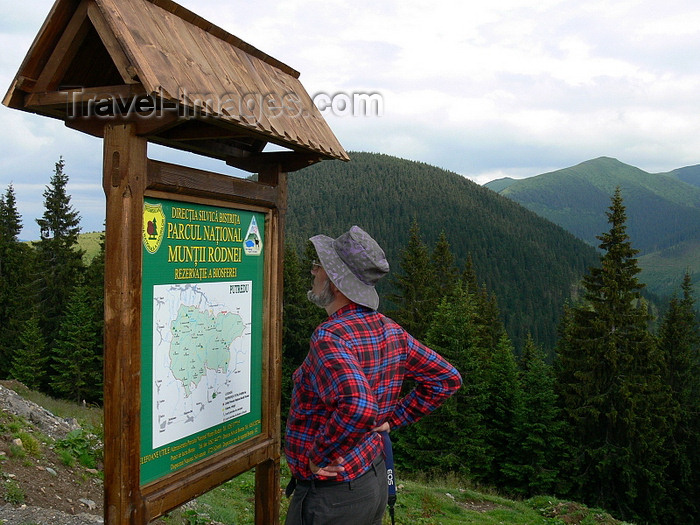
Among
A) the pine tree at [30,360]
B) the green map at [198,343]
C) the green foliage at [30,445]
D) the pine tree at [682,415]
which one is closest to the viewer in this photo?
the green map at [198,343]

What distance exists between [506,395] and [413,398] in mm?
29425

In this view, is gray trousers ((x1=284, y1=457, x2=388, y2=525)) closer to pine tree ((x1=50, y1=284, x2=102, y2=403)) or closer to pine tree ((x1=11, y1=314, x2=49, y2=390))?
pine tree ((x1=50, y1=284, x2=102, y2=403))

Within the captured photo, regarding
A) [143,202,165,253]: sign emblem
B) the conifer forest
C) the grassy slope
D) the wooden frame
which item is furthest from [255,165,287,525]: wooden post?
the conifer forest

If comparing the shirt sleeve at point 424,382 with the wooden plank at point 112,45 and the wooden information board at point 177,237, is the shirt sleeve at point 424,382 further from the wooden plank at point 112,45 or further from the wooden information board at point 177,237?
the wooden plank at point 112,45

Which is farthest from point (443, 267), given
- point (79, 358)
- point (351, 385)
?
point (351, 385)

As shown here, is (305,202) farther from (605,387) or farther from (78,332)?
(605,387)

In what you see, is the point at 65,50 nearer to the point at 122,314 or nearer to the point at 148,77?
the point at 148,77

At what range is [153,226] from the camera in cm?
309

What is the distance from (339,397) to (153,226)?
1449 mm

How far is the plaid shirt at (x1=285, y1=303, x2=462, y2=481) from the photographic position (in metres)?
2.56

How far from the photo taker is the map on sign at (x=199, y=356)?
10.3 ft

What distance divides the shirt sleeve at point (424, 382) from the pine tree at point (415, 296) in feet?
106

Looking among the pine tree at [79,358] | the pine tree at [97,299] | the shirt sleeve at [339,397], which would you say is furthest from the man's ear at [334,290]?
the pine tree at [79,358]

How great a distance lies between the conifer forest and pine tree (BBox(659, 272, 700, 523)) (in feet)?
0.31
